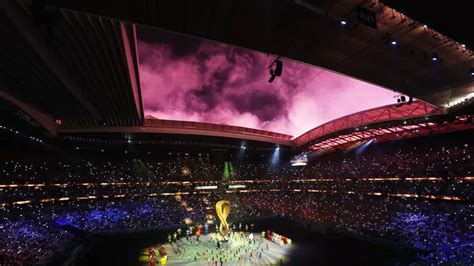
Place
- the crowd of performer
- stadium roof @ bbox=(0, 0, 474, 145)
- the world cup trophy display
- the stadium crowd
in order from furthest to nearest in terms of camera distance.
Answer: the world cup trophy display → the crowd of performer → the stadium crowd → stadium roof @ bbox=(0, 0, 474, 145)

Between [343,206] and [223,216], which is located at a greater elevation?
[343,206]

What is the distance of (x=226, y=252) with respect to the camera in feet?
97.9

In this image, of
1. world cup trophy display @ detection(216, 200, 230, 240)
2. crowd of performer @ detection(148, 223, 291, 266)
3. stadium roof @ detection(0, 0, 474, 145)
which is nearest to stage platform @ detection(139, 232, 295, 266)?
crowd of performer @ detection(148, 223, 291, 266)

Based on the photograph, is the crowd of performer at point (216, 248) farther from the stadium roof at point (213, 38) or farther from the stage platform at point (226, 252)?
the stadium roof at point (213, 38)

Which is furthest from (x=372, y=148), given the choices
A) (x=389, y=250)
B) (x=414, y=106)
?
(x=389, y=250)

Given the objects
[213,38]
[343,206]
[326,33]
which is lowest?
[343,206]

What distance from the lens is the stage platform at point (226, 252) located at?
26703 mm

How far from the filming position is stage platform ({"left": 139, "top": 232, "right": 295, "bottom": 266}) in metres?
26.7

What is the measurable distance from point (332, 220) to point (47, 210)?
125 feet

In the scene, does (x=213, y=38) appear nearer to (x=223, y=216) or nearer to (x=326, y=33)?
(x=326, y=33)

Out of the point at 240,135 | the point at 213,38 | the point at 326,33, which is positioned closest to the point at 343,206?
the point at 240,135

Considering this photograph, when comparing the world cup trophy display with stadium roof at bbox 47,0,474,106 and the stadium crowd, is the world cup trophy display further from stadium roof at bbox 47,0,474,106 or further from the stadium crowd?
stadium roof at bbox 47,0,474,106

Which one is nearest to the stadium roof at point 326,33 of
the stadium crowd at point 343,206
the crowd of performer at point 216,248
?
the stadium crowd at point 343,206

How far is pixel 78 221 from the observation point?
128 ft
